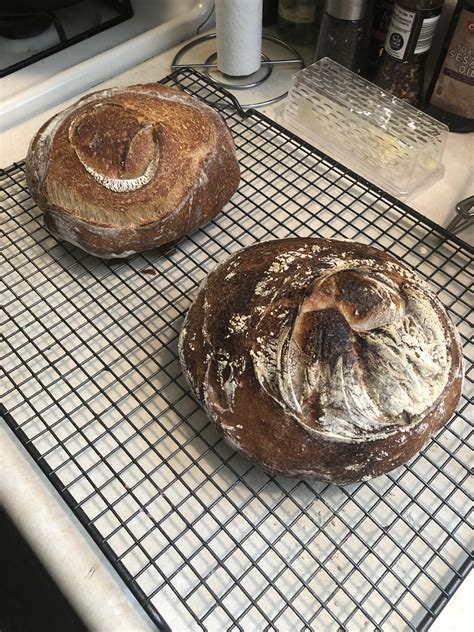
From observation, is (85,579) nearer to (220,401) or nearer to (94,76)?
(220,401)

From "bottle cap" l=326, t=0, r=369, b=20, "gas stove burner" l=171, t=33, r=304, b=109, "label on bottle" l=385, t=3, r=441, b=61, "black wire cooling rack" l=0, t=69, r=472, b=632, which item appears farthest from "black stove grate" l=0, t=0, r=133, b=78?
Result: "label on bottle" l=385, t=3, r=441, b=61

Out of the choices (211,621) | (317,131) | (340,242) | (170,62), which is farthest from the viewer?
Result: (170,62)

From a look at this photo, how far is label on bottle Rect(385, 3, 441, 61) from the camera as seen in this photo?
0.91m

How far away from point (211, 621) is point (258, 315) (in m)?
0.34

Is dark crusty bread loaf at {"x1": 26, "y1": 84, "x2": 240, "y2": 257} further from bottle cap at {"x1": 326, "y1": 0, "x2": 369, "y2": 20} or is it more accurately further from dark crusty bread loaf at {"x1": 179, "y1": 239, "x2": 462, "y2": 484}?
bottle cap at {"x1": 326, "y1": 0, "x2": 369, "y2": 20}

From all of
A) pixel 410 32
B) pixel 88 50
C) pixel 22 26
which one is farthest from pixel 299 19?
pixel 22 26

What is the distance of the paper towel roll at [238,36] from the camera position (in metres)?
1.03

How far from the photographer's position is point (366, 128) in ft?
3.28

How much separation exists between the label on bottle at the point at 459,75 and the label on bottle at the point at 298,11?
0.34 meters

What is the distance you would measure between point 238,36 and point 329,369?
2.59 ft

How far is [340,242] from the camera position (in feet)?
2.47

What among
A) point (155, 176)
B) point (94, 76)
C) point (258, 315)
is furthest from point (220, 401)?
point (94, 76)

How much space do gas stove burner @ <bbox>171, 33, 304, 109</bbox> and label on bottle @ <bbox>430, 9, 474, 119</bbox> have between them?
0.32 metres

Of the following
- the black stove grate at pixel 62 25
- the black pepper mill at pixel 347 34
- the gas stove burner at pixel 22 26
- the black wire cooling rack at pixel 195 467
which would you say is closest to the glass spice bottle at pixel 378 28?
the black pepper mill at pixel 347 34
